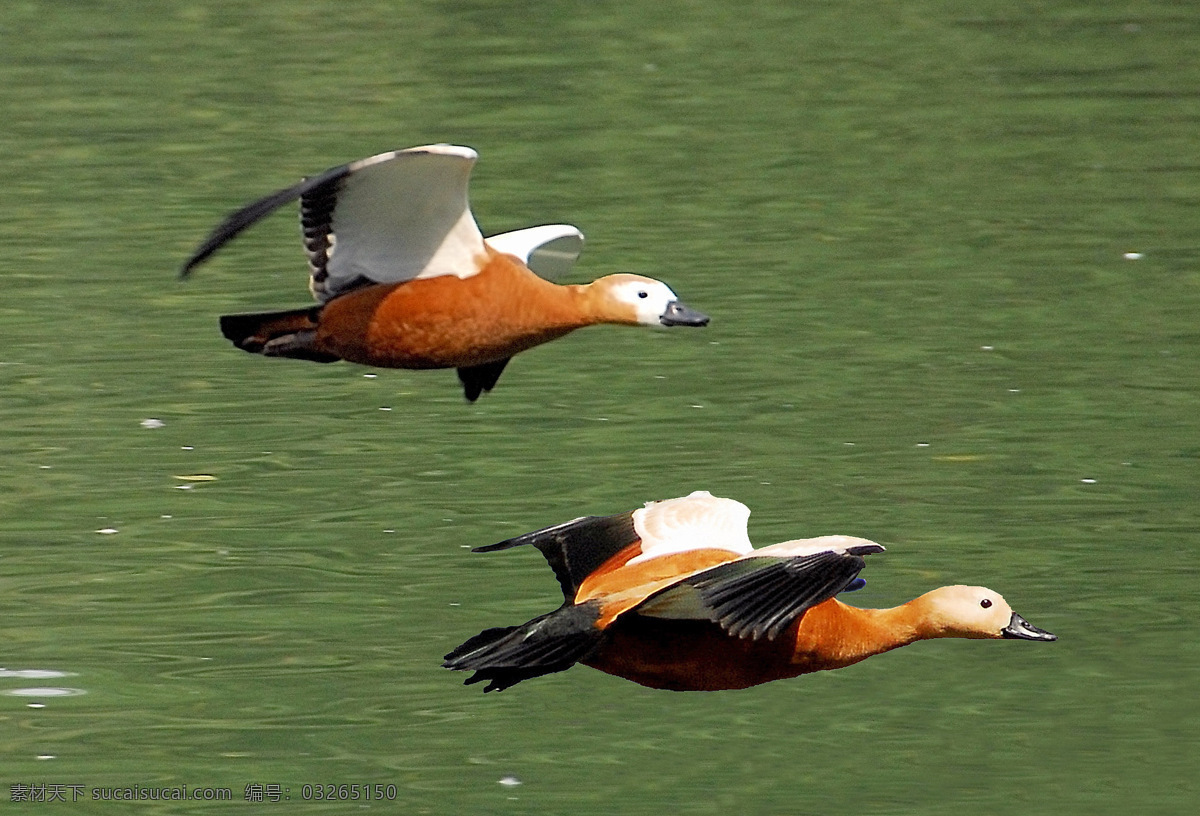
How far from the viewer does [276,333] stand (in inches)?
432

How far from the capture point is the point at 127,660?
34.3 feet

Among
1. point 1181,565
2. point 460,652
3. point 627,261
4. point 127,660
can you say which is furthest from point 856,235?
point 460,652

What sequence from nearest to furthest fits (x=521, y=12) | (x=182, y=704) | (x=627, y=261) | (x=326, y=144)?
1. (x=182, y=704)
2. (x=627, y=261)
3. (x=326, y=144)
4. (x=521, y=12)

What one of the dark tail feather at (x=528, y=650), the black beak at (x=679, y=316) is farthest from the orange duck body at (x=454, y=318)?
the dark tail feather at (x=528, y=650)

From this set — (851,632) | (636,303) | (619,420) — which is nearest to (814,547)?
(851,632)

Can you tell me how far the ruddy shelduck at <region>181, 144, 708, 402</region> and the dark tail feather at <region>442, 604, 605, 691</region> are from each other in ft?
7.18

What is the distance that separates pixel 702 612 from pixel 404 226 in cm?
295

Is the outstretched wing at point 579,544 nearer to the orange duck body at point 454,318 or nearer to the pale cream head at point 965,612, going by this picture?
the pale cream head at point 965,612

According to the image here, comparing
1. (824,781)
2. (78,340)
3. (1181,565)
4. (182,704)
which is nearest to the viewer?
(824,781)

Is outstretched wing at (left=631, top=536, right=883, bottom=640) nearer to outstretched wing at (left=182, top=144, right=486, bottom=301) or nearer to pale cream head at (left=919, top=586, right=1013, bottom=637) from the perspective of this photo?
pale cream head at (left=919, top=586, right=1013, bottom=637)

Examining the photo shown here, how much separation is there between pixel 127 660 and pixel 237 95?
11.9 m

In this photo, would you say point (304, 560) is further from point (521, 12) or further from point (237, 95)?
point (521, 12)

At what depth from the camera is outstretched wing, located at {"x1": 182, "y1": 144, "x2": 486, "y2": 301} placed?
10727 millimetres

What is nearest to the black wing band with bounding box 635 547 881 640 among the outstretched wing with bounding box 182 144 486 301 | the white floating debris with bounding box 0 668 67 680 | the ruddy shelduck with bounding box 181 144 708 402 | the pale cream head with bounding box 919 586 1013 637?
the pale cream head with bounding box 919 586 1013 637
